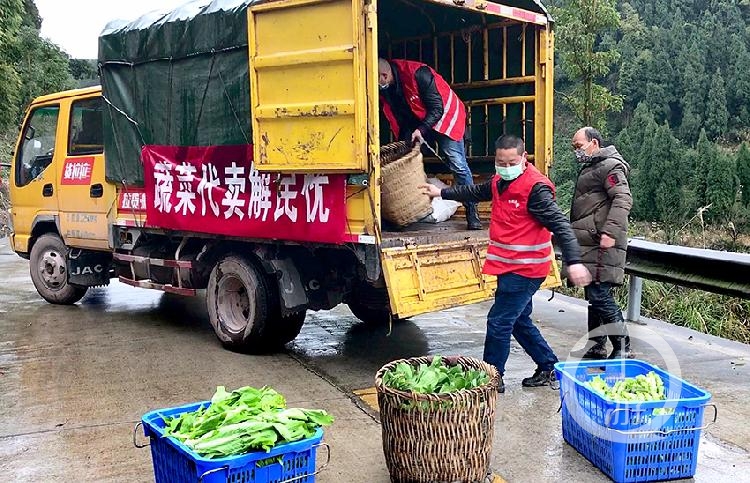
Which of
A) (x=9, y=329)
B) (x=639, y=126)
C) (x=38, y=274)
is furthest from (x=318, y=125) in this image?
(x=639, y=126)

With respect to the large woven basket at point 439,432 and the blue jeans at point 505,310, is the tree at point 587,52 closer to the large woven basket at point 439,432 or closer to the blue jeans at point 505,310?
the blue jeans at point 505,310

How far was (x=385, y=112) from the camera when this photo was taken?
6398 millimetres

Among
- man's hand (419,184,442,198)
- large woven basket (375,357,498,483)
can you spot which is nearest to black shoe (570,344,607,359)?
man's hand (419,184,442,198)

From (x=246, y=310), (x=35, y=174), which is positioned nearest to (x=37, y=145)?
(x=35, y=174)

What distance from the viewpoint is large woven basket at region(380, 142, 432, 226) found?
17.1ft

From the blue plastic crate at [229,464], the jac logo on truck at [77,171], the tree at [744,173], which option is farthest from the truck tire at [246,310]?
the tree at [744,173]

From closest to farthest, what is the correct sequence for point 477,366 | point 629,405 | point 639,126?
point 629,405 → point 477,366 → point 639,126

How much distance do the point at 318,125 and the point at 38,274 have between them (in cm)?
474

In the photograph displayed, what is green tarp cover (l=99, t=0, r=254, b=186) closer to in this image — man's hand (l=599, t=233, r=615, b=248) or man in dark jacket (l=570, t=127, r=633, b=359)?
man in dark jacket (l=570, t=127, r=633, b=359)

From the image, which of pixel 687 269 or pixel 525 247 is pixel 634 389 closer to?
pixel 525 247

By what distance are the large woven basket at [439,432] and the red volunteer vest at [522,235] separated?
1160 mm

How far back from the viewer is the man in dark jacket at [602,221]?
16.5 feet

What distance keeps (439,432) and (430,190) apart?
228cm

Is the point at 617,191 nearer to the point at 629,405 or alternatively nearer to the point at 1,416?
the point at 629,405
